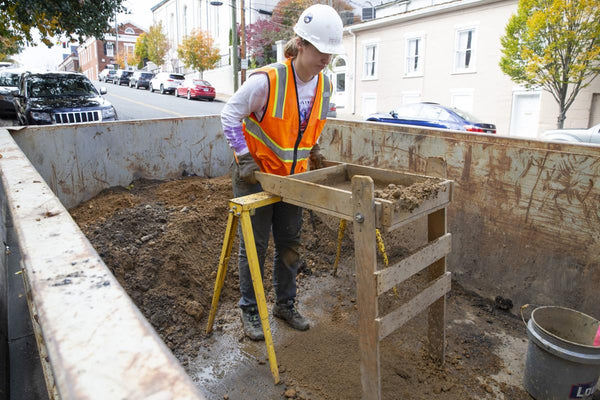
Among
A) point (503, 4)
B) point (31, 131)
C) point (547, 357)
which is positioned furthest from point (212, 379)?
point (503, 4)

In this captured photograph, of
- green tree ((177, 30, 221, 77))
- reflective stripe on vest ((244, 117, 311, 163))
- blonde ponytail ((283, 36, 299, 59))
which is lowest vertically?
reflective stripe on vest ((244, 117, 311, 163))

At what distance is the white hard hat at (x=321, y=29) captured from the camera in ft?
8.30

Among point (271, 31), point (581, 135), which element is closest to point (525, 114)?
point (581, 135)

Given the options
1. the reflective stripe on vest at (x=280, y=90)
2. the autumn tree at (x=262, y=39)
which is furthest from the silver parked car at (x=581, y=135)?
the autumn tree at (x=262, y=39)

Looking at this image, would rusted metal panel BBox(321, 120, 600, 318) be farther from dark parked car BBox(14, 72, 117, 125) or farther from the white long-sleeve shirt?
dark parked car BBox(14, 72, 117, 125)

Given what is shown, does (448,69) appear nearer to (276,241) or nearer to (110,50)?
(276,241)

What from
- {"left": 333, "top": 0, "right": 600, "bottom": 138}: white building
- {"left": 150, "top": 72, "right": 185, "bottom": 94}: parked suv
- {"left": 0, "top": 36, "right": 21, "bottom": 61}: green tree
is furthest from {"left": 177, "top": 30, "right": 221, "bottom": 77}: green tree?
{"left": 333, "top": 0, "right": 600, "bottom": 138}: white building

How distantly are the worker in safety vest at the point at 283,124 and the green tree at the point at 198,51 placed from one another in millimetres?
A: 33896

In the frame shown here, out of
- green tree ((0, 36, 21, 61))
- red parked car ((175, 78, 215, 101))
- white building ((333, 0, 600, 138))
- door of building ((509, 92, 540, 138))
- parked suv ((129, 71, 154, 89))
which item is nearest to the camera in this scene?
green tree ((0, 36, 21, 61))

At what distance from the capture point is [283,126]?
2.73m

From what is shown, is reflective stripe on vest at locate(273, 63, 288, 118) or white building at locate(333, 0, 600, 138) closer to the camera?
reflective stripe on vest at locate(273, 63, 288, 118)

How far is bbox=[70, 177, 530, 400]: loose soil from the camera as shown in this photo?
106 inches

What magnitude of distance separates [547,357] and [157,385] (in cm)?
250

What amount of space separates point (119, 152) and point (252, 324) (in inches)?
120
